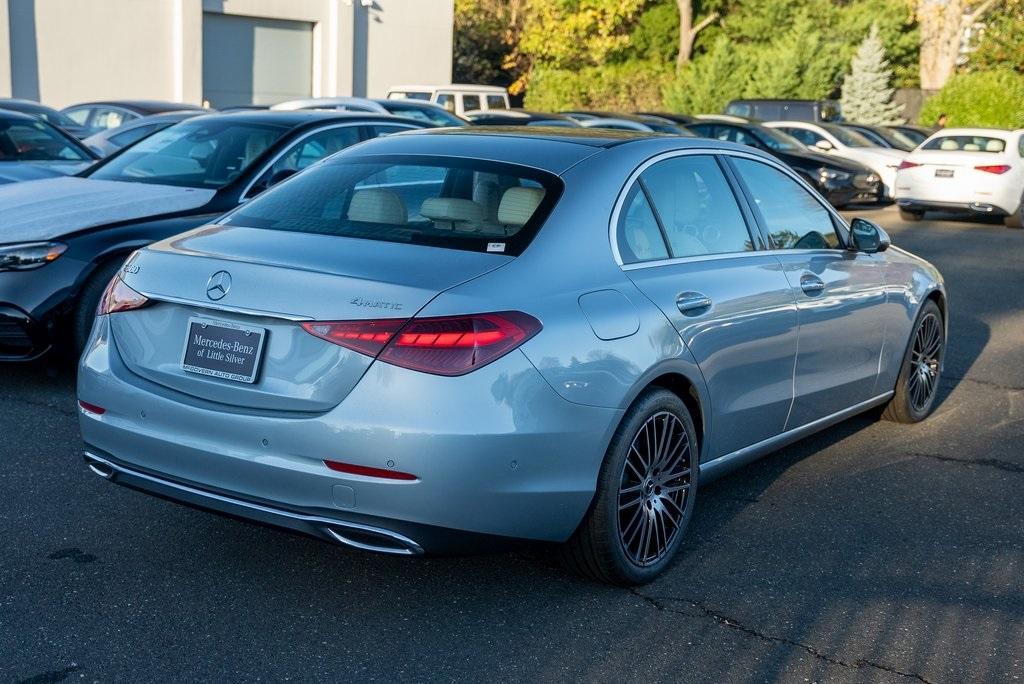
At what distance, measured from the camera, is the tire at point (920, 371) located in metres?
6.82

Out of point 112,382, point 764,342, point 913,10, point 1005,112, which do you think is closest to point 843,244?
point 764,342

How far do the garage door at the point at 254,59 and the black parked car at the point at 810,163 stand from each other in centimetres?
1375

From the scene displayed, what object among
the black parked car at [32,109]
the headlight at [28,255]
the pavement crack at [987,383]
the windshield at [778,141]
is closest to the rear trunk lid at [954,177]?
the windshield at [778,141]

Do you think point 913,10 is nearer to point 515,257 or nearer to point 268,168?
point 268,168

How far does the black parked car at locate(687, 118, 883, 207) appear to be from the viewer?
20.9 meters

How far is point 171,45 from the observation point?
30453 millimetres

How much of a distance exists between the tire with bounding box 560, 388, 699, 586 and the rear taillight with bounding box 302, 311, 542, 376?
0.66 m

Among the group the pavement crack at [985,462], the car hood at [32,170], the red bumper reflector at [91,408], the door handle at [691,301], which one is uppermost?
the door handle at [691,301]

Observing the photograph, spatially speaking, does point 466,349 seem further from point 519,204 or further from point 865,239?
point 865,239

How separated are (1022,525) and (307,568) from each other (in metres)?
2.99

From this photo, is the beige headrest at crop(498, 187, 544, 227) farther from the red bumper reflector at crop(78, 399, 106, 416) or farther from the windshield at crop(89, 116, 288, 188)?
the windshield at crop(89, 116, 288, 188)

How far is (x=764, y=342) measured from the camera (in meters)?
5.15

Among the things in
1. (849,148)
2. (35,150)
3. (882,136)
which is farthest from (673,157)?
(882,136)

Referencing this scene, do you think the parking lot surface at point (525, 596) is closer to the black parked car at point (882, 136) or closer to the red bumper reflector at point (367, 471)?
the red bumper reflector at point (367, 471)
